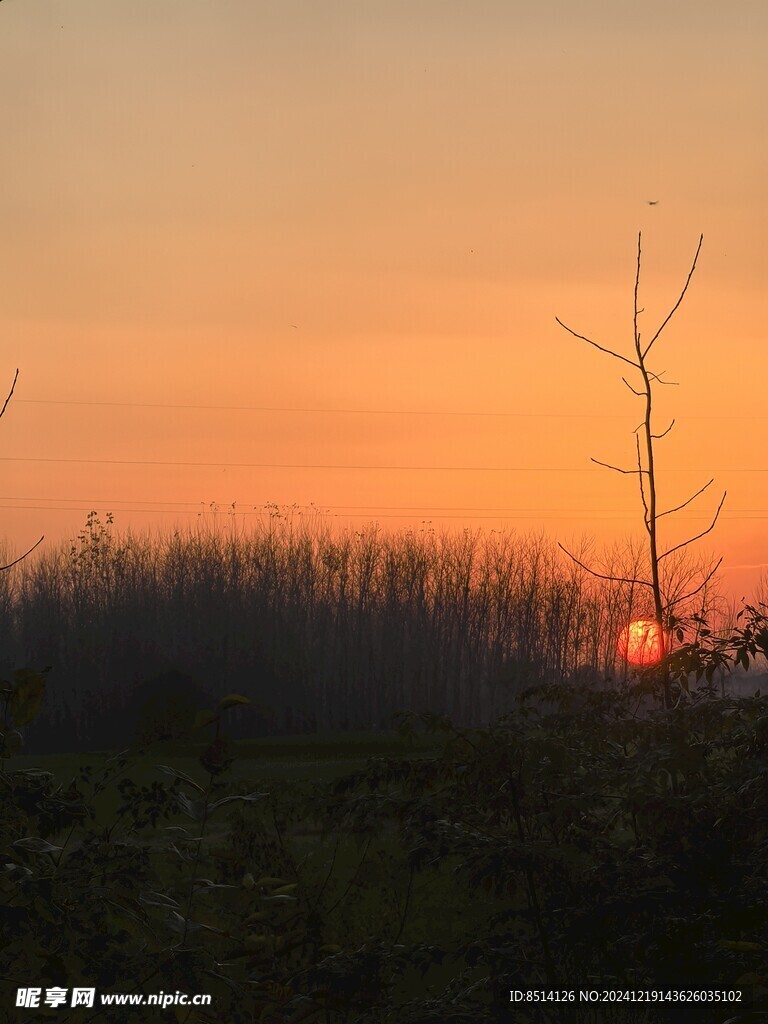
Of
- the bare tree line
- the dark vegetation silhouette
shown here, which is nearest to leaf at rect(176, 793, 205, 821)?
the dark vegetation silhouette

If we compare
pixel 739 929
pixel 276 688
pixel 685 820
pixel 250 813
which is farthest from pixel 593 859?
pixel 276 688

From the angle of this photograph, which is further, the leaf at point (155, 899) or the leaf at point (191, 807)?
the leaf at point (191, 807)

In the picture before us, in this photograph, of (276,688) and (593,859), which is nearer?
(593,859)

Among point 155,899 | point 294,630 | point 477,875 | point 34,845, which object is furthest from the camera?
point 294,630

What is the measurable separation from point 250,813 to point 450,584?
53.0m

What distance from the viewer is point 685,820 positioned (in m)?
4.29

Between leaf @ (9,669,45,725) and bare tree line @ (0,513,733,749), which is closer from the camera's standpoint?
leaf @ (9,669,45,725)

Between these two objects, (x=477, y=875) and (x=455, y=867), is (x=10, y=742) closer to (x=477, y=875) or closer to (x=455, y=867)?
(x=477, y=875)

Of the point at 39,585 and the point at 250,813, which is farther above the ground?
the point at 39,585

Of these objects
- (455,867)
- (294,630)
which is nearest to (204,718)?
(455,867)

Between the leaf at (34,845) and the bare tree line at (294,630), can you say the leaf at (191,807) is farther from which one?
the bare tree line at (294,630)

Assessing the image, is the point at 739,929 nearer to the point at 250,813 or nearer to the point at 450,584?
the point at 250,813

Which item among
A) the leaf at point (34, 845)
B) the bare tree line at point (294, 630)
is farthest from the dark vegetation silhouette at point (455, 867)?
the bare tree line at point (294, 630)

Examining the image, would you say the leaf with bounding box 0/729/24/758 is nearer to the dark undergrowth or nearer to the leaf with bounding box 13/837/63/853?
the dark undergrowth
